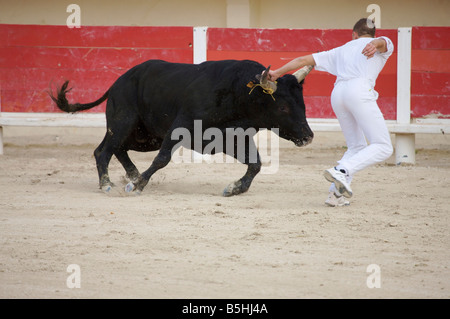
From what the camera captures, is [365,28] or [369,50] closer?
[369,50]

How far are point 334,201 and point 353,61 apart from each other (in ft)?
3.37

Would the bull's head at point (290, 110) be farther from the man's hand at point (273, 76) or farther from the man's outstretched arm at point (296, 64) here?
the man's outstretched arm at point (296, 64)

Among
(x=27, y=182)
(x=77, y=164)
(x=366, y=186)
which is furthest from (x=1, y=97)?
(x=366, y=186)

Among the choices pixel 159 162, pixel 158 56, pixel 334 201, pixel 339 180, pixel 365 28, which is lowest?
pixel 334 201

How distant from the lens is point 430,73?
27.4ft

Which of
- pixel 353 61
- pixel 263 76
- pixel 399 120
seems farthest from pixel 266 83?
pixel 399 120

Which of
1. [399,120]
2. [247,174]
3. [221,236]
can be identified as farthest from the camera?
[399,120]

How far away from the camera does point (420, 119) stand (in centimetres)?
834

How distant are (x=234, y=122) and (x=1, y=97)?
4.23m

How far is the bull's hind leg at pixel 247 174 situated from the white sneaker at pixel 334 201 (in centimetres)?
79

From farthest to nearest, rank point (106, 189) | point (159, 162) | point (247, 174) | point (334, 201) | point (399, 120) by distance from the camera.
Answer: point (399, 120) → point (106, 189) → point (247, 174) → point (159, 162) → point (334, 201)

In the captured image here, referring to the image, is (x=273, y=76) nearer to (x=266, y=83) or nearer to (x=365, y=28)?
(x=266, y=83)

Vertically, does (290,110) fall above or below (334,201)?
above

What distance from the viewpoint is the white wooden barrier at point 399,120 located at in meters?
8.11
